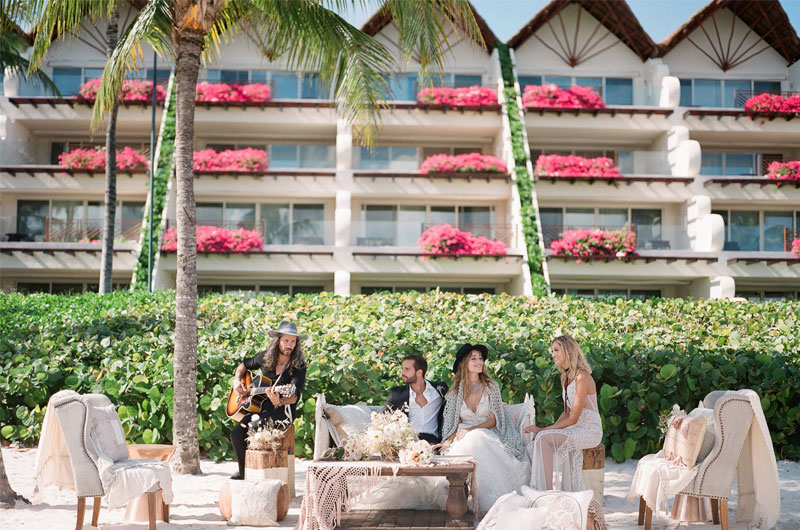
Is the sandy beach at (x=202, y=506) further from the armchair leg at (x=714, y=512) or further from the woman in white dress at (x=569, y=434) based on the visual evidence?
the woman in white dress at (x=569, y=434)

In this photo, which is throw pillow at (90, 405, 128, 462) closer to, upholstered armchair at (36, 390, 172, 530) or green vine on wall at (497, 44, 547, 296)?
upholstered armchair at (36, 390, 172, 530)

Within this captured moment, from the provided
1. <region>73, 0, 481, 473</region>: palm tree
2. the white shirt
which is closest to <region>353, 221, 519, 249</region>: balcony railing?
<region>73, 0, 481, 473</region>: palm tree

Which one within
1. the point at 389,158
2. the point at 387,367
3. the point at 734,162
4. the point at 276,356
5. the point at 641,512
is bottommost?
the point at 641,512

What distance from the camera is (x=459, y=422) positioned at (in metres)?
7.68

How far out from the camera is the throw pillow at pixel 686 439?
6.64 m

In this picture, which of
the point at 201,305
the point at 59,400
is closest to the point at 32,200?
the point at 201,305

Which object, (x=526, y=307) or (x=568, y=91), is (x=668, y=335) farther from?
(x=568, y=91)

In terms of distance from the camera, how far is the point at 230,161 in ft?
87.8

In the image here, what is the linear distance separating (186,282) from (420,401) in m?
3.18

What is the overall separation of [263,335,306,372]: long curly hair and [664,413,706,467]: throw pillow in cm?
344

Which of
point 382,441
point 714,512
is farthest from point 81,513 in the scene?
point 714,512

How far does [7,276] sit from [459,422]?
2462cm

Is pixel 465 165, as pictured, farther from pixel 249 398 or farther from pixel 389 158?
pixel 249 398

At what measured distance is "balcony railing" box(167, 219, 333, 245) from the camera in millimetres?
26672
